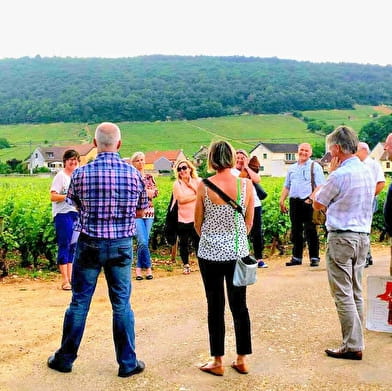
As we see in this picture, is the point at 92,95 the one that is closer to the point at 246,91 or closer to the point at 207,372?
the point at 246,91

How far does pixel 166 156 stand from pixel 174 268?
59861 millimetres

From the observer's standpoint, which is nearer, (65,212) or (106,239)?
(106,239)

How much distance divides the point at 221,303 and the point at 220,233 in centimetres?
59

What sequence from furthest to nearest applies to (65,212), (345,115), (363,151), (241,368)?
1. (345,115)
2. (363,151)
3. (65,212)
4. (241,368)

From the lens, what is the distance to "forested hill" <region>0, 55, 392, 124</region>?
10294 cm

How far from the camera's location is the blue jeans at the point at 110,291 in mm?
4664

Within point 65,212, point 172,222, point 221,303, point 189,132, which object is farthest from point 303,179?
point 189,132

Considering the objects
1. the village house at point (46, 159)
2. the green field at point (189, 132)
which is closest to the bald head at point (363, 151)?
the village house at point (46, 159)

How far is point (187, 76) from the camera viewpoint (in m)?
123

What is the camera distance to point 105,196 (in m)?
4.63

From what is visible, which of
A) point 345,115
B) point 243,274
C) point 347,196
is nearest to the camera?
point 243,274

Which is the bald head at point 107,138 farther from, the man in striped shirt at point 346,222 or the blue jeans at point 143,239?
the blue jeans at point 143,239

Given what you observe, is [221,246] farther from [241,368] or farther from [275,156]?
[275,156]

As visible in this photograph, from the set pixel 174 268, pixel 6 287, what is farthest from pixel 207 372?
pixel 174 268
